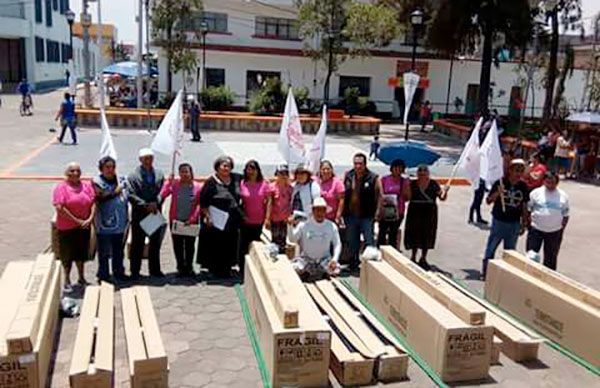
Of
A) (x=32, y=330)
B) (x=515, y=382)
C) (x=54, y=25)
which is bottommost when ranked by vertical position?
(x=515, y=382)

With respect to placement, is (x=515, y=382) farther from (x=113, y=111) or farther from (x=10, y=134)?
(x=113, y=111)

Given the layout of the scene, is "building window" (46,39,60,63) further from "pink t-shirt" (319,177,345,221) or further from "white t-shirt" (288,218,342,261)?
"white t-shirt" (288,218,342,261)

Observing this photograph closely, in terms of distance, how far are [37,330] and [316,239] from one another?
3.37m

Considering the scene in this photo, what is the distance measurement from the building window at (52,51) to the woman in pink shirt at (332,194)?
5121cm

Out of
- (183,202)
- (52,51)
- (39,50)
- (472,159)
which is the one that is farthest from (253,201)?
(52,51)

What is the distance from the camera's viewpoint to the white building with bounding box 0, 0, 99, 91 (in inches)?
1745

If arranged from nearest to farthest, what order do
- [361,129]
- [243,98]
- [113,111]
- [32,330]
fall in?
[32,330] → [113,111] → [361,129] → [243,98]

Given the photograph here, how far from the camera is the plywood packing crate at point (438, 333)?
210 inches

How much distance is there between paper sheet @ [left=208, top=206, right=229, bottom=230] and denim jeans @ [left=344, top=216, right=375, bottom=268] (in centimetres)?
184

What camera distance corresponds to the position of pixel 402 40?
37094 mm

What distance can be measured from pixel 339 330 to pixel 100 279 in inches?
132

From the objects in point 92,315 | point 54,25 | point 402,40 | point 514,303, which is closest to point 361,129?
point 402,40

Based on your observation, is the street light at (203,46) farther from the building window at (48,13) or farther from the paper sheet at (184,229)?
the building window at (48,13)

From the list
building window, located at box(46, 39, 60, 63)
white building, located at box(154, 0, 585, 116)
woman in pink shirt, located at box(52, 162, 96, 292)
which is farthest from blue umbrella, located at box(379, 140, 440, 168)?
building window, located at box(46, 39, 60, 63)
